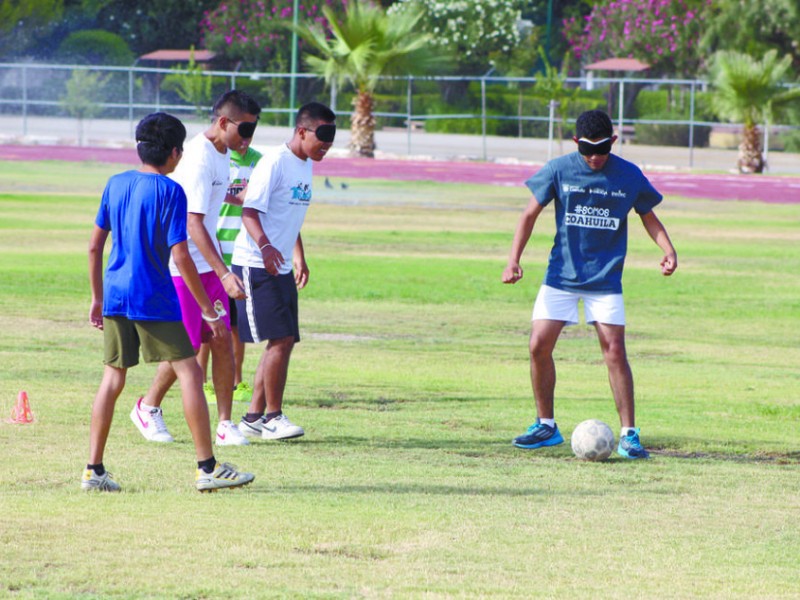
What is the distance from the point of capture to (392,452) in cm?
877

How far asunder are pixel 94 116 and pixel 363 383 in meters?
43.8

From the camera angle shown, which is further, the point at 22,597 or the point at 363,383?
the point at 363,383

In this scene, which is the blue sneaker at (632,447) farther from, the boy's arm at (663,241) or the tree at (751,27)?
the tree at (751,27)

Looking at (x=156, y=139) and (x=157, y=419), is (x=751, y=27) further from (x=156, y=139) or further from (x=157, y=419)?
(x=156, y=139)

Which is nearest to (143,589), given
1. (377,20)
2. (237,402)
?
(237,402)

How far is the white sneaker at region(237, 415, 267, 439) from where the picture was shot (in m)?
9.18

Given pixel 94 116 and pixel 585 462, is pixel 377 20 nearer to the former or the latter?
pixel 94 116

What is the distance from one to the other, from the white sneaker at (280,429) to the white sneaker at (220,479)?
158cm

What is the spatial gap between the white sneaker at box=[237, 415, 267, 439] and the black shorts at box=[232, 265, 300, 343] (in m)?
0.47

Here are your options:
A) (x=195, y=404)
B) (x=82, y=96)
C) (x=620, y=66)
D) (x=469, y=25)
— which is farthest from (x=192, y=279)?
(x=469, y=25)

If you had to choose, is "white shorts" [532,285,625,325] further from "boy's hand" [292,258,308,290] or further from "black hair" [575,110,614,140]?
"boy's hand" [292,258,308,290]

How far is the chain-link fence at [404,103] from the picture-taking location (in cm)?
5288

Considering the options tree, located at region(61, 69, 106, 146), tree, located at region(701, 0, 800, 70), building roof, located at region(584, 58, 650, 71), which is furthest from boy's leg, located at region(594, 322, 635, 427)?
building roof, located at region(584, 58, 650, 71)

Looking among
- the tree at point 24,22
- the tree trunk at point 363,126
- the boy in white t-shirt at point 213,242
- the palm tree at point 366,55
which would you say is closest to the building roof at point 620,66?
the palm tree at point 366,55
